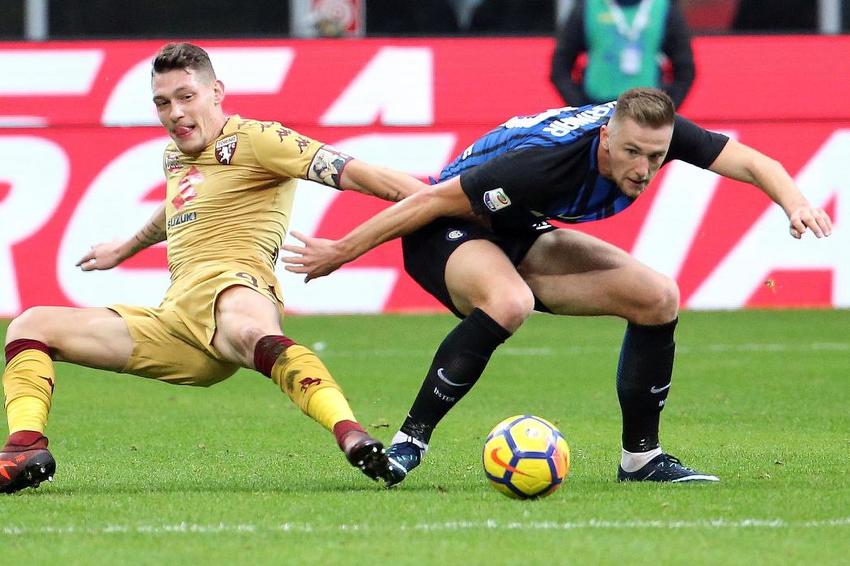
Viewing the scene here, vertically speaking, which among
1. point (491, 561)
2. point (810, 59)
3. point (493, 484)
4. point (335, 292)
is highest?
point (491, 561)

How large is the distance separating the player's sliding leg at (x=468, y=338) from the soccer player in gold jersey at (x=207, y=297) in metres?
0.33

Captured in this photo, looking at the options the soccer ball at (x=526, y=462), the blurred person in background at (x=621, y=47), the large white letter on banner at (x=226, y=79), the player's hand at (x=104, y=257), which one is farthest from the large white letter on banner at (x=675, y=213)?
the soccer ball at (x=526, y=462)

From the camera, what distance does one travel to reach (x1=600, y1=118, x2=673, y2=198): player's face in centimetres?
575

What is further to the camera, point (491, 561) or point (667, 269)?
point (667, 269)

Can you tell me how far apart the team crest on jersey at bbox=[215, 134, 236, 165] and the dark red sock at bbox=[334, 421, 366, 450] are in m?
1.24

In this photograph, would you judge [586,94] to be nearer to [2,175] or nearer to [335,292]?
[335,292]

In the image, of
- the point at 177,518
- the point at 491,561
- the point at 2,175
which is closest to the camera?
the point at 491,561

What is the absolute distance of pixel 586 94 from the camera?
11781mm

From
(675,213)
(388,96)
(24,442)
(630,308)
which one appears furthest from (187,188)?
(675,213)

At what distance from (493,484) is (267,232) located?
1.41 metres

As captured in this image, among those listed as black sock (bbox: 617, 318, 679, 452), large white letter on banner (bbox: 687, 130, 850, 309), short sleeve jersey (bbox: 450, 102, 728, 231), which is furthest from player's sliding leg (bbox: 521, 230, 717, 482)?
large white letter on banner (bbox: 687, 130, 850, 309)

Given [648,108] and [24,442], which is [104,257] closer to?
[24,442]

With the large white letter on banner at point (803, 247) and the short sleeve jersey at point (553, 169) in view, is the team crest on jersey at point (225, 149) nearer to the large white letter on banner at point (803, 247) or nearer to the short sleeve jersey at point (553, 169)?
the short sleeve jersey at point (553, 169)

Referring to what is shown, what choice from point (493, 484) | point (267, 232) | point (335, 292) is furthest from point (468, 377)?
point (335, 292)
